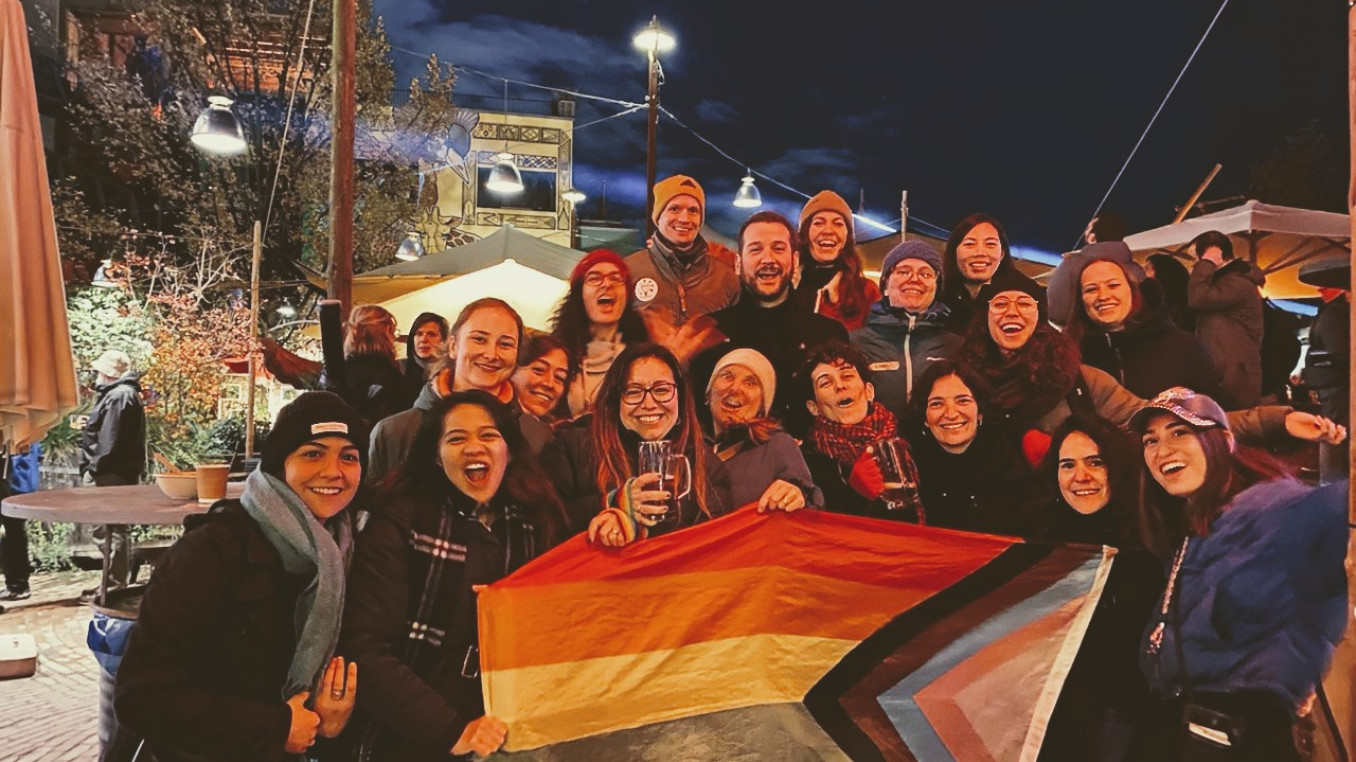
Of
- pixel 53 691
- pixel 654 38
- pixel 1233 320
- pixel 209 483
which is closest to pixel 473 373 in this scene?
pixel 209 483

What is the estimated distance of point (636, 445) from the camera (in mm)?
3555

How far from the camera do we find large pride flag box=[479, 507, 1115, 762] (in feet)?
10.9

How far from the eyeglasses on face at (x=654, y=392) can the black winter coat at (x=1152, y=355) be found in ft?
7.61

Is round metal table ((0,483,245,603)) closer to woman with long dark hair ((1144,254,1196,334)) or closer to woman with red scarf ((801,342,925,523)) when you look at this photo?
woman with red scarf ((801,342,925,523))

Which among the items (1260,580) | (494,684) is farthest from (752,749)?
(1260,580)

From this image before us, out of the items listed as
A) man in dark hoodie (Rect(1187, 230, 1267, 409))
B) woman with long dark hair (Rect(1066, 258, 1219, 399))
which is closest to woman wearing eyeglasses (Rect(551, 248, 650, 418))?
woman with long dark hair (Rect(1066, 258, 1219, 399))

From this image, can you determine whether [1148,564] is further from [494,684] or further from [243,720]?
[243,720]

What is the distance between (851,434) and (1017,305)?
1.00 m

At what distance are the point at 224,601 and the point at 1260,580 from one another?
3.30 meters

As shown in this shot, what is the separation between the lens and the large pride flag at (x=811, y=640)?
3.31 m

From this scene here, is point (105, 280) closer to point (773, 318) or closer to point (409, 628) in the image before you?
point (773, 318)

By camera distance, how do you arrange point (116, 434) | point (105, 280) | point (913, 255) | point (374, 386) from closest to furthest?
1. point (913, 255)
2. point (374, 386)
3. point (116, 434)
4. point (105, 280)

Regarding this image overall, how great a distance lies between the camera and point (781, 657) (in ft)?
11.6

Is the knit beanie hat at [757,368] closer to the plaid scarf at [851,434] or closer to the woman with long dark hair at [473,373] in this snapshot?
the plaid scarf at [851,434]
